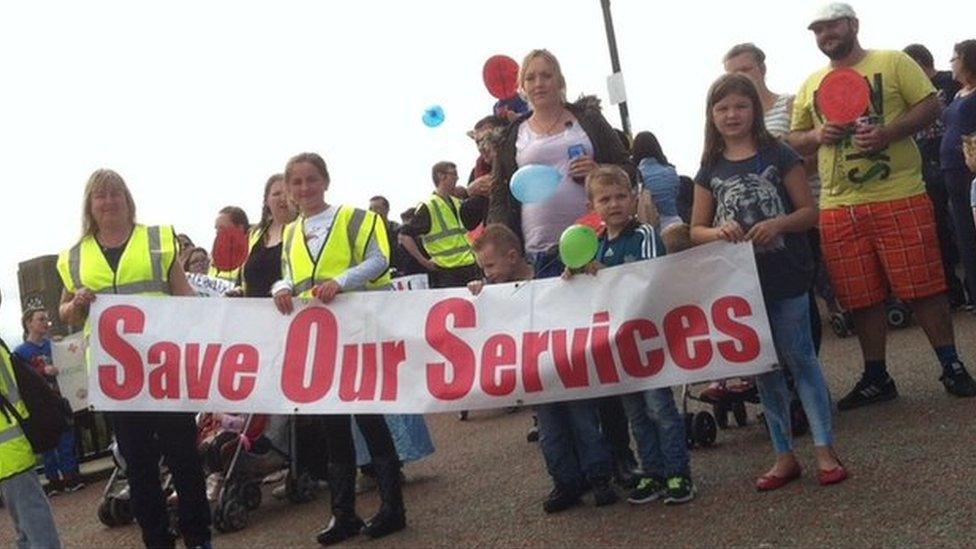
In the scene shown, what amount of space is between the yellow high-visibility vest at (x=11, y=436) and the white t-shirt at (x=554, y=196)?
2.53 meters

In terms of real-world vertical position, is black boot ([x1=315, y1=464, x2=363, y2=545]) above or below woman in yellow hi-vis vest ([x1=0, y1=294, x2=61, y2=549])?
below

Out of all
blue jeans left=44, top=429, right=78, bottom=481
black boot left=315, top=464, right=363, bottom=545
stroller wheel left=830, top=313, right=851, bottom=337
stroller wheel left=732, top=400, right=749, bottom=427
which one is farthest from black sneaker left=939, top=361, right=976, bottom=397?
blue jeans left=44, top=429, right=78, bottom=481

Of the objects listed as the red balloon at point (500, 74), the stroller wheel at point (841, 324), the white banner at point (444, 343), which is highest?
the red balloon at point (500, 74)

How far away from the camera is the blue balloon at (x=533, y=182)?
6008 millimetres

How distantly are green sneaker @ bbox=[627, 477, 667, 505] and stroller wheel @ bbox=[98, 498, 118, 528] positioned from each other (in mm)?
3699

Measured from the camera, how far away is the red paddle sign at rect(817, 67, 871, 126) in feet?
20.9

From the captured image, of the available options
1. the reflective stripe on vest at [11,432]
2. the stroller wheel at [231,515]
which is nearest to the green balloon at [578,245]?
the reflective stripe on vest at [11,432]

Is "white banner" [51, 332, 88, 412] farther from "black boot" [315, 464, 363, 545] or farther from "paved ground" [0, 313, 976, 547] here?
"black boot" [315, 464, 363, 545]

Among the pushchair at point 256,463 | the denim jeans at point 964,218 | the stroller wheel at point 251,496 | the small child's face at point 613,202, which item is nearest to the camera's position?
the small child's face at point 613,202

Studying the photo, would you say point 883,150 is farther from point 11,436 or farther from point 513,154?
point 11,436

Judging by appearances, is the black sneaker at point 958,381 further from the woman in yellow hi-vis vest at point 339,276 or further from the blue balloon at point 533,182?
the woman in yellow hi-vis vest at point 339,276

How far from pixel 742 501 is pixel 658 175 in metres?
3.55

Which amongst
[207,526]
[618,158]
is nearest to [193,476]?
[207,526]

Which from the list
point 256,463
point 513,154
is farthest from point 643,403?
point 256,463
